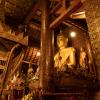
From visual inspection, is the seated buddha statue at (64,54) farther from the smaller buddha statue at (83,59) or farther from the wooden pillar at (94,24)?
the wooden pillar at (94,24)

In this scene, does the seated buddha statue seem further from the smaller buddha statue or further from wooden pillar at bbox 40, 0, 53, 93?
wooden pillar at bbox 40, 0, 53, 93

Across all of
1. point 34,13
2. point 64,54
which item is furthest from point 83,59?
point 34,13

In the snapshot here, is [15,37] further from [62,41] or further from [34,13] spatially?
[62,41]

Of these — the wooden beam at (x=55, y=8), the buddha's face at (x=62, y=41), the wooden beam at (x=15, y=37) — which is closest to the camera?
the wooden beam at (x=55, y=8)

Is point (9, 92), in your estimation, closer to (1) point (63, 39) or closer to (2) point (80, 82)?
(2) point (80, 82)

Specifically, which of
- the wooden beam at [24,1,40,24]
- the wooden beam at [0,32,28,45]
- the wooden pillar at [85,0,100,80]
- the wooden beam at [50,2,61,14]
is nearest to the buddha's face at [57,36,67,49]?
the wooden beam at [0,32,28,45]

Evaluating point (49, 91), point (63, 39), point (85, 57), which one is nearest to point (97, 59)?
point (49, 91)

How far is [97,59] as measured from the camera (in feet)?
9.24

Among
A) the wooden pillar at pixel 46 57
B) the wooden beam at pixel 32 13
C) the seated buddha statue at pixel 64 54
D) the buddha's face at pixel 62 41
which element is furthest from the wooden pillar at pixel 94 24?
the buddha's face at pixel 62 41

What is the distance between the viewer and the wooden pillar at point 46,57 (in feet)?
15.9

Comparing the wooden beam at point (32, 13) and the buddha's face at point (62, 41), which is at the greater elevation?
the wooden beam at point (32, 13)

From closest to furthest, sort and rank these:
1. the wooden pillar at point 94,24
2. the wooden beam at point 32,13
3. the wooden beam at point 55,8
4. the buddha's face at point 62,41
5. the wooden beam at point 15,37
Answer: the wooden pillar at point 94,24, the wooden beam at point 55,8, the wooden beam at point 32,13, the wooden beam at point 15,37, the buddha's face at point 62,41

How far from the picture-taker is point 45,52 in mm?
5254

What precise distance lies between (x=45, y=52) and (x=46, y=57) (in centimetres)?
17
